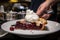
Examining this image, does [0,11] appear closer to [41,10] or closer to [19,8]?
[19,8]

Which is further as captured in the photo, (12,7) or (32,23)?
(12,7)

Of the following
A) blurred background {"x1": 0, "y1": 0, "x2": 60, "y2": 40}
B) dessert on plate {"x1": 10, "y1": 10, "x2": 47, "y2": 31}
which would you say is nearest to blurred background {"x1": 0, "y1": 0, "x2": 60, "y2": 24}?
blurred background {"x1": 0, "y1": 0, "x2": 60, "y2": 40}

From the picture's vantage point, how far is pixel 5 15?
1.34 m

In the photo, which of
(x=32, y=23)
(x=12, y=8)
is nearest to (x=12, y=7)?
(x=12, y=8)

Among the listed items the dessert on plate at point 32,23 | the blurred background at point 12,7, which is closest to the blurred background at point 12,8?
the blurred background at point 12,7

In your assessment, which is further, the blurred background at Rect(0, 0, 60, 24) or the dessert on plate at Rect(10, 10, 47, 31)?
the blurred background at Rect(0, 0, 60, 24)

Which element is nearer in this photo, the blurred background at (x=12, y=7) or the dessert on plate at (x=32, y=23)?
the dessert on plate at (x=32, y=23)

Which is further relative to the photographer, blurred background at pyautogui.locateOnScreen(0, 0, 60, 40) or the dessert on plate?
blurred background at pyautogui.locateOnScreen(0, 0, 60, 40)

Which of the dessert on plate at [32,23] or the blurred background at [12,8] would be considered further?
the blurred background at [12,8]

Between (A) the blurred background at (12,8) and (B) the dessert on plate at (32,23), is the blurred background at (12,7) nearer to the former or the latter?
(A) the blurred background at (12,8)

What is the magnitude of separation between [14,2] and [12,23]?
74 centimetres

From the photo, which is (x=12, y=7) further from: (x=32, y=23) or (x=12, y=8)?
(x=32, y=23)

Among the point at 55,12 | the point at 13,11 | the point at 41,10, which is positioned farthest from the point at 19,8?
the point at 41,10

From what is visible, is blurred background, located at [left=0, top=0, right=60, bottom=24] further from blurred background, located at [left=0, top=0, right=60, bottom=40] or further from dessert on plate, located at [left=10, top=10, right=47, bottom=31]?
dessert on plate, located at [left=10, top=10, right=47, bottom=31]
